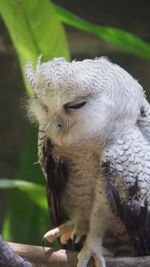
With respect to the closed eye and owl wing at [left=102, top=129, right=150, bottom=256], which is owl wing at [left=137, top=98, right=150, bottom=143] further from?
the closed eye

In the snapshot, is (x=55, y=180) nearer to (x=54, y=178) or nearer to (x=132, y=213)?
(x=54, y=178)

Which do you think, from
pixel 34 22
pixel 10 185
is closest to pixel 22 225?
pixel 10 185

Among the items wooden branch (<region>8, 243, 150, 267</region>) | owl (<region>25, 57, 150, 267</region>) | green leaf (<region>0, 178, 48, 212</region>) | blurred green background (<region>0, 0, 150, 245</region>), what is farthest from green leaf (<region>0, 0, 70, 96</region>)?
wooden branch (<region>8, 243, 150, 267</region>)

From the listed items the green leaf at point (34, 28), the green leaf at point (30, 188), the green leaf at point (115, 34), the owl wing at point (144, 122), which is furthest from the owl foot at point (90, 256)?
the green leaf at point (115, 34)

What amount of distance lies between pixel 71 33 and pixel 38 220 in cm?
94

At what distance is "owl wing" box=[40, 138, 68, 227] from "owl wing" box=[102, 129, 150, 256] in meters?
0.12

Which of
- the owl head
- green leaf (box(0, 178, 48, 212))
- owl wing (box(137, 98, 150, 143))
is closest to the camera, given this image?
the owl head

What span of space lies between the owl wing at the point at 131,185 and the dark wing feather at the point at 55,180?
0.12m

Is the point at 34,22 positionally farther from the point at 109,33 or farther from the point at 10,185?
the point at 10,185

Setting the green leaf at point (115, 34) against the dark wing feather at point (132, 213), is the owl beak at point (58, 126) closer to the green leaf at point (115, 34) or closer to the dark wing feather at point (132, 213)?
the dark wing feather at point (132, 213)

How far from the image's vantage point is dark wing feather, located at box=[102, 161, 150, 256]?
3.42 feet

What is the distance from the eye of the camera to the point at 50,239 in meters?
1.13

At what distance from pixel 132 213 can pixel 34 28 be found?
0.60 m

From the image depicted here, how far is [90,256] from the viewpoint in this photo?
1.07 metres
